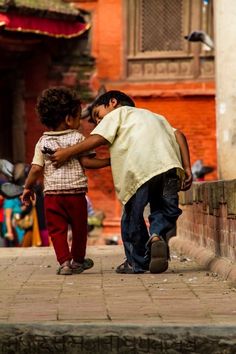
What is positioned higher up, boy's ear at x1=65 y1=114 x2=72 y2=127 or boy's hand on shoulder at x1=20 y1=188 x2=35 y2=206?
boy's ear at x1=65 y1=114 x2=72 y2=127

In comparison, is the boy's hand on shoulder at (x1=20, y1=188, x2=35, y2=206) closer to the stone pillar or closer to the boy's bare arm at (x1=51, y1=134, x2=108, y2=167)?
the boy's bare arm at (x1=51, y1=134, x2=108, y2=167)

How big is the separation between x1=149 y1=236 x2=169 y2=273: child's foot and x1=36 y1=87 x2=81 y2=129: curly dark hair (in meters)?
1.26

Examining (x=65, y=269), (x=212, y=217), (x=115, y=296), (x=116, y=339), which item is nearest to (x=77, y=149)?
(x=65, y=269)

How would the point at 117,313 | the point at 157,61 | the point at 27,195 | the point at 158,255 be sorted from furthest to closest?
the point at 157,61, the point at 27,195, the point at 158,255, the point at 117,313

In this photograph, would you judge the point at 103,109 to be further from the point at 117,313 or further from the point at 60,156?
the point at 117,313

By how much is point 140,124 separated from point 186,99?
1168cm

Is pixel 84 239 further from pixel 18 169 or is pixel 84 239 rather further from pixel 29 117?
pixel 29 117

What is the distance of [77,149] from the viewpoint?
319 inches

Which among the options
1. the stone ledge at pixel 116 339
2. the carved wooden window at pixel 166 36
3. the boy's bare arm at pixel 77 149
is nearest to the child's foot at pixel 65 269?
the boy's bare arm at pixel 77 149

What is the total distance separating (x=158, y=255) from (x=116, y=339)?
284cm

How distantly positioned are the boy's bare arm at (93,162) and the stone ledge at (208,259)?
1.15 metres

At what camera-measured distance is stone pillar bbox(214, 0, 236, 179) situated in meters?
10.2

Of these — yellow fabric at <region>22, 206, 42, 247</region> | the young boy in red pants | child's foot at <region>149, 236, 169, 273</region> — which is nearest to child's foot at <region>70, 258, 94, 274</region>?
the young boy in red pants

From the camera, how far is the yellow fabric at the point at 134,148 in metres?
8.02
